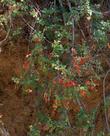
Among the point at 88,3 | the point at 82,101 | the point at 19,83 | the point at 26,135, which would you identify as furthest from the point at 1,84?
the point at 88,3

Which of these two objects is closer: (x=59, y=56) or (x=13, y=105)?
(x=59, y=56)

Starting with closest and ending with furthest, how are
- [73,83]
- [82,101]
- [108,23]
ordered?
[73,83], [108,23], [82,101]

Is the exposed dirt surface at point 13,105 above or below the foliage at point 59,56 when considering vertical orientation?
below

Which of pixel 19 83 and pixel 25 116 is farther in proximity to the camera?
pixel 25 116

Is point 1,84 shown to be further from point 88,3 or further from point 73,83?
point 88,3

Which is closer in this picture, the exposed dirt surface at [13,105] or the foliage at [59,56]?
the foliage at [59,56]

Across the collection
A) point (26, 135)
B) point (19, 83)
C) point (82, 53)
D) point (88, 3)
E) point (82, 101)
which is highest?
point (88, 3)

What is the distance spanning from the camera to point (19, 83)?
8.02 feet

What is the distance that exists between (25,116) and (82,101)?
0.40 m

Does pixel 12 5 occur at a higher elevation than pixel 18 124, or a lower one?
higher

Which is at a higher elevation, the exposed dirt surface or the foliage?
the foliage

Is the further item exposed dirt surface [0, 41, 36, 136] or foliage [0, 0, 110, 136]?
exposed dirt surface [0, 41, 36, 136]

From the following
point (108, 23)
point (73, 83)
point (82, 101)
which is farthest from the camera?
point (82, 101)

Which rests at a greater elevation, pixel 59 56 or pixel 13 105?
pixel 59 56
